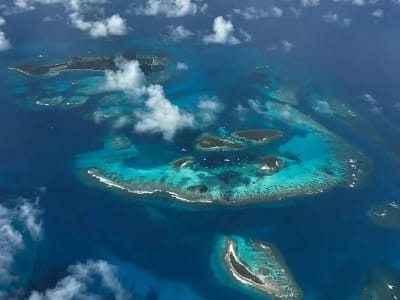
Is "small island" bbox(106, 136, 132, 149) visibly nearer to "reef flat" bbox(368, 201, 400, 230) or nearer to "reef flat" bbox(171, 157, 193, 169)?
"reef flat" bbox(171, 157, 193, 169)

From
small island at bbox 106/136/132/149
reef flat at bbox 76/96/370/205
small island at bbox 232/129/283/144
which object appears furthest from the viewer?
small island at bbox 232/129/283/144

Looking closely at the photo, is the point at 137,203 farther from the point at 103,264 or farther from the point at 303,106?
the point at 303,106

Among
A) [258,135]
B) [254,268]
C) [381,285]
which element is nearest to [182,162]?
[258,135]

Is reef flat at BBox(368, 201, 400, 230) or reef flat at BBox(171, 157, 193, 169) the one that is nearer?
reef flat at BBox(368, 201, 400, 230)

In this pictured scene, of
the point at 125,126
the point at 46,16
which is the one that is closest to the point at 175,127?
the point at 125,126

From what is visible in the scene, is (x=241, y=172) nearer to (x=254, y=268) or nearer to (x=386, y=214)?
(x=254, y=268)

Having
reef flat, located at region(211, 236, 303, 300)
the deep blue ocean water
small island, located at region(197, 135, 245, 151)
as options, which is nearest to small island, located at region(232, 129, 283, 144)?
small island, located at region(197, 135, 245, 151)
